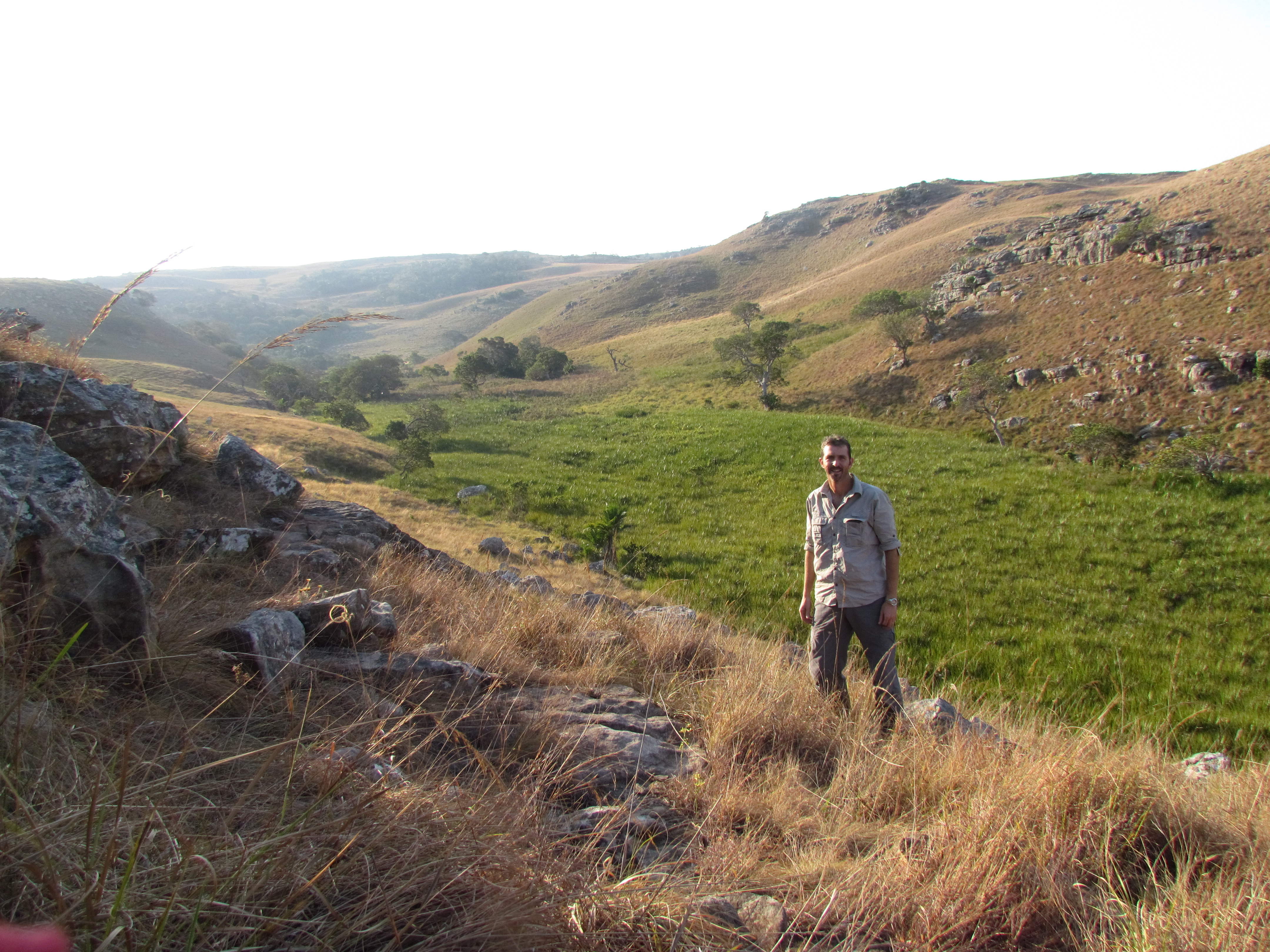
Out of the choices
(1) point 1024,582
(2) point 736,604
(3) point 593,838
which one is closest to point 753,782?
(3) point 593,838

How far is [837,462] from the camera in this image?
4730 millimetres

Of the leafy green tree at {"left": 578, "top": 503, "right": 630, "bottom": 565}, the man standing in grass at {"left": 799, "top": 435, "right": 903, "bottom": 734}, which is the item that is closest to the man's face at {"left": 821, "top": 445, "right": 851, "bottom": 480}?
the man standing in grass at {"left": 799, "top": 435, "right": 903, "bottom": 734}

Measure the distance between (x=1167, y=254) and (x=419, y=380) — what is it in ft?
222

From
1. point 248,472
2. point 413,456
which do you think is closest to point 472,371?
point 413,456

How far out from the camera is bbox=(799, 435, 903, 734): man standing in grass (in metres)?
4.61

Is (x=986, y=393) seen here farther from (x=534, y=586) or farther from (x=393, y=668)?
(x=393, y=668)

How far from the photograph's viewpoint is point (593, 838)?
7.70 ft

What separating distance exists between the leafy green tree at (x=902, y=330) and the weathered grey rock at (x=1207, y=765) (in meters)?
40.0

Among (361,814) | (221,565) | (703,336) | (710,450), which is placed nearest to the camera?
(361,814)

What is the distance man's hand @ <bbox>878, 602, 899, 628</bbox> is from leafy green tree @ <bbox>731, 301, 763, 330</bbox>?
64.6 meters

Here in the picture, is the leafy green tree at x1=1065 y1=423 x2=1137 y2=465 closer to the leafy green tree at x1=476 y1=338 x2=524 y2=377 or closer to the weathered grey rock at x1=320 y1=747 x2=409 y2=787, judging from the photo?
the weathered grey rock at x1=320 y1=747 x2=409 y2=787

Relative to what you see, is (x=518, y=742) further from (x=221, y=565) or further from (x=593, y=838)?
(x=221, y=565)

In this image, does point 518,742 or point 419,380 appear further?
point 419,380

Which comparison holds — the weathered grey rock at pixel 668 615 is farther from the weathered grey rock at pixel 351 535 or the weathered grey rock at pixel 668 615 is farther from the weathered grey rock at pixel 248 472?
the weathered grey rock at pixel 248 472
